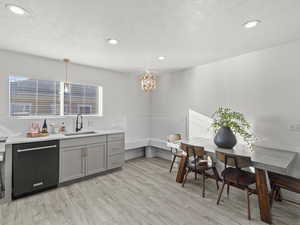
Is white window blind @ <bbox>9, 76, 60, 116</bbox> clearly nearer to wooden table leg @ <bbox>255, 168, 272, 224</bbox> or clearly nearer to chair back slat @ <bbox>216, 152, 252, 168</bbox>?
chair back slat @ <bbox>216, 152, 252, 168</bbox>

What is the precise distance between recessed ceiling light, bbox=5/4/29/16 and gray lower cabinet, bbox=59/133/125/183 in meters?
1.96

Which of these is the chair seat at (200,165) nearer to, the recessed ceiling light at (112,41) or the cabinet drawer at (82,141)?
the cabinet drawer at (82,141)

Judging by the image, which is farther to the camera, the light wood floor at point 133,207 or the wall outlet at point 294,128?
the wall outlet at point 294,128

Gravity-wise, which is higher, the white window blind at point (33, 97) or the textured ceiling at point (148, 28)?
the textured ceiling at point (148, 28)

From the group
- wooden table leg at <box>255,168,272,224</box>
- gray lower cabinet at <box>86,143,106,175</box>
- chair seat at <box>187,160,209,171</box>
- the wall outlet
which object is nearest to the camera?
wooden table leg at <box>255,168,272,224</box>

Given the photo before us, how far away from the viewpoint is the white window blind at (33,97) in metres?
2.97

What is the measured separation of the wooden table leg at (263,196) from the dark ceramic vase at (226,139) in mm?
583

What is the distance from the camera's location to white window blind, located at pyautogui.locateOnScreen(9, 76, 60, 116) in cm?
297

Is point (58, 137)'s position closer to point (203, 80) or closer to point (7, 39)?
point (7, 39)

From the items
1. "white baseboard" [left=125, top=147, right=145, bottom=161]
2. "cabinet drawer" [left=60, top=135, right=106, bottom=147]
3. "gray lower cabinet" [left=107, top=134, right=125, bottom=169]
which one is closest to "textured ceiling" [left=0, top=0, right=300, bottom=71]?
"cabinet drawer" [left=60, top=135, right=106, bottom=147]

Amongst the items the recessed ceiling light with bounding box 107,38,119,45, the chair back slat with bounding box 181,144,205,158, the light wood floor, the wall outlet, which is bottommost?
the light wood floor

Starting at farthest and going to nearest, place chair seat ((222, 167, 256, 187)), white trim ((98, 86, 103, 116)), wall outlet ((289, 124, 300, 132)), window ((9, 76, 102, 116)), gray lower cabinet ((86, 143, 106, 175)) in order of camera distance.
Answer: white trim ((98, 86, 103, 116)), gray lower cabinet ((86, 143, 106, 175)), window ((9, 76, 102, 116)), wall outlet ((289, 124, 300, 132)), chair seat ((222, 167, 256, 187))

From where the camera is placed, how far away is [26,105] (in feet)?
10.1

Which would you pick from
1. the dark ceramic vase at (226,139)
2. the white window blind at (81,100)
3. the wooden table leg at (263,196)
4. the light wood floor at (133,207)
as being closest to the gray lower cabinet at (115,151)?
the light wood floor at (133,207)
